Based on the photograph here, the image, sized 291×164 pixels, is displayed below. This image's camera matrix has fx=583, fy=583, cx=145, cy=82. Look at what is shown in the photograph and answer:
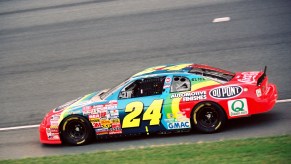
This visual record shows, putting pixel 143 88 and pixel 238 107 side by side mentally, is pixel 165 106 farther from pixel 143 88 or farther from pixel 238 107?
pixel 238 107

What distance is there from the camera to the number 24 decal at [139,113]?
11.2 metres

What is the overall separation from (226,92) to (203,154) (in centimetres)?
183

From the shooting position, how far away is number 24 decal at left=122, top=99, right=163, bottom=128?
36.8 ft

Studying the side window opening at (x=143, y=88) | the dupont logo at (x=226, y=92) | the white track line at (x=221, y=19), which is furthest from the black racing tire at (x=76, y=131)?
the white track line at (x=221, y=19)

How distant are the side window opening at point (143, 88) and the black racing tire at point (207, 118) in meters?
0.86

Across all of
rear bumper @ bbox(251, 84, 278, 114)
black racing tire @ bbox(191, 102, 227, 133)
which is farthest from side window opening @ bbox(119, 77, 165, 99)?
rear bumper @ bbox(251, 84, 278, 114)

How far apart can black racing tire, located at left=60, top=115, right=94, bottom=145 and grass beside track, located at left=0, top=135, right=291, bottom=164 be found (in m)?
1.06

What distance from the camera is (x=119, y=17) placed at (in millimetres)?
19656

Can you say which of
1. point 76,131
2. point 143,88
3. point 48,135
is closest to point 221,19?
point 143,88

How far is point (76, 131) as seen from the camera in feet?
38.7

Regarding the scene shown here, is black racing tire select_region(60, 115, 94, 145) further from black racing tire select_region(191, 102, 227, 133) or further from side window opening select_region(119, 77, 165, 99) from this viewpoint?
black racing tire select_region(191, 102, 227, 133)

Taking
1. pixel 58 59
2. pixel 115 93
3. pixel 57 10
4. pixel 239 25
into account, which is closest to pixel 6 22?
pixel 57 10

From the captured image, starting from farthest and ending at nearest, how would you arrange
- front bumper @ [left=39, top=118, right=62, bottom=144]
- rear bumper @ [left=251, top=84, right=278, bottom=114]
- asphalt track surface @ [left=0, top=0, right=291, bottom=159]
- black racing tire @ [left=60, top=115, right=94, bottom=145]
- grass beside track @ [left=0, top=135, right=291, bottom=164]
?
asphalt track surface @ [left=0, top=0, right=291, bottom=159], front bumper @ [left=39, top=118, right=62, bottom=144], black racing tire @ [left=60, top=115, right=94, bottom=145], rear bumper @ [left=251, top=84, right=278, bottom=114], grass beside track @ [left=0, top=135, right=291, bottom=164]

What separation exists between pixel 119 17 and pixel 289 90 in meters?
8.06
